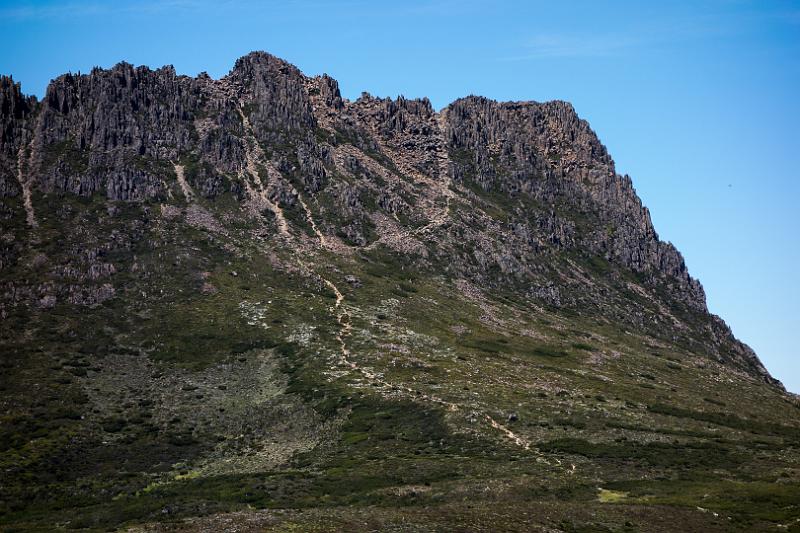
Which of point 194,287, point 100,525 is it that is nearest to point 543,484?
point 100,525

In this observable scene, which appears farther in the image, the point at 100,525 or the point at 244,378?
the point at 244,378

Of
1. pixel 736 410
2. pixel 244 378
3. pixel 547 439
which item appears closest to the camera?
pixel 547 439

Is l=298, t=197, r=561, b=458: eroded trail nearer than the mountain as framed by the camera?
No

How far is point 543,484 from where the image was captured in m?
103

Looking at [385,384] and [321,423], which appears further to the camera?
[385,384]

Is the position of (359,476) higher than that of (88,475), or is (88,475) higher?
(359,476)

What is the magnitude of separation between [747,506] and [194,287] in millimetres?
137578

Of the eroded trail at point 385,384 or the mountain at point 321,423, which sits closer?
the mountain at point 321,423

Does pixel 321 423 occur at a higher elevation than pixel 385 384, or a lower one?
lower

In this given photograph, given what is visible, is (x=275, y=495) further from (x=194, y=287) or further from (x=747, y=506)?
(x=194, y=287)

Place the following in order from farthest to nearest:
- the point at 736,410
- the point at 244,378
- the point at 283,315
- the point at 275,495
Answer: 1. the point at 283,315
2. the point at 736,410
3. the point at 244,378
4. the point at 275,495

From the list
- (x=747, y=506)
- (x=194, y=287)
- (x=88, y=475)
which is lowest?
(x=88, y=475)

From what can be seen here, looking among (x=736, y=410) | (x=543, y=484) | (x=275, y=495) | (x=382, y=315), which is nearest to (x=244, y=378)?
(x=382, y=315)

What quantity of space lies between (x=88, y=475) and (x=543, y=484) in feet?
210
